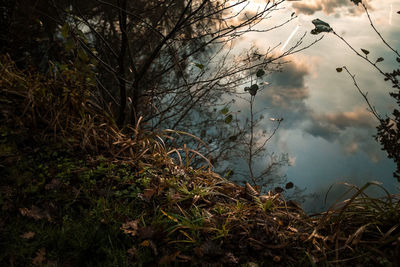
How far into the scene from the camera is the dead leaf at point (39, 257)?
1812mm

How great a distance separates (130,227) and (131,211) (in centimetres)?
21

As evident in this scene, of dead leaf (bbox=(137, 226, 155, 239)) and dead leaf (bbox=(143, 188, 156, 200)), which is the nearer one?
dead leaf (bbox=(137, 226, 155, 239))

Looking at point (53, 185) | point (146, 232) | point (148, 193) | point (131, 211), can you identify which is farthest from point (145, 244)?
point (53, 185)

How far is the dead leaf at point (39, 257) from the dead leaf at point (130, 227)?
456 mm

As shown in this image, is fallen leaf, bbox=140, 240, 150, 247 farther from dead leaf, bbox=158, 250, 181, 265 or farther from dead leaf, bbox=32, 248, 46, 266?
dead leaf, bbox=32, 248, 46, 266

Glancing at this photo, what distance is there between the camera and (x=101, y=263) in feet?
6.09

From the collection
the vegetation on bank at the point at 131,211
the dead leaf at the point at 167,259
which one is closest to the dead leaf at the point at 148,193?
the vegetation on bank at the point at 131,211

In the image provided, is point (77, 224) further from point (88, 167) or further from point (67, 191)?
point (88, 167)

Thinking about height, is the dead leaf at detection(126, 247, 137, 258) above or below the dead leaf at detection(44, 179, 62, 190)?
above

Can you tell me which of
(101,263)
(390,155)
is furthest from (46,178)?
(390,155)

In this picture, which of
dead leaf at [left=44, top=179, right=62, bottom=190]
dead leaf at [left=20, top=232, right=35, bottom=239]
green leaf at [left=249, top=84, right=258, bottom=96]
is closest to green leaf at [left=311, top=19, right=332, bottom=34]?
green leaf at [left=249, top=84, right=258, bottom=96]

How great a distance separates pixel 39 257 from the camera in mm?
1842

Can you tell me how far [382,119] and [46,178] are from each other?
3.23 metres

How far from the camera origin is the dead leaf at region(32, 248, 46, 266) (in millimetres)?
1812
